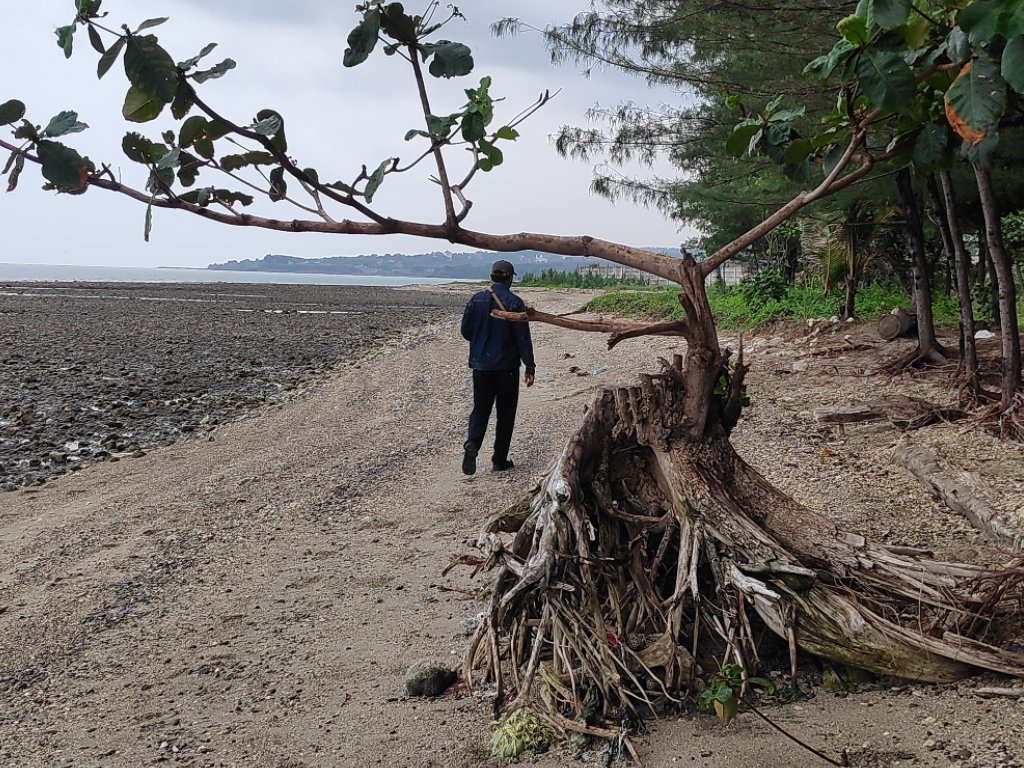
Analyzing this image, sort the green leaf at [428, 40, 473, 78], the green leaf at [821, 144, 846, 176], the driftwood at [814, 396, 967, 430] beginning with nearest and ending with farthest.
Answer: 1. the green leaf at [428, 40, 473, 78]
2. the green leaf at [821, 144, 846, 176]
3. the driftwood at [814, 396, 967, 430]

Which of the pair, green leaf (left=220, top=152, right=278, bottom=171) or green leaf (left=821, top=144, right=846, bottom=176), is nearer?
green leaf (left=220, top=152, right=278, bottom=171)

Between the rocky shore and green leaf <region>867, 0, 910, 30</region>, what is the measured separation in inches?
305

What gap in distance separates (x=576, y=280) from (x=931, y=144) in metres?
44.6

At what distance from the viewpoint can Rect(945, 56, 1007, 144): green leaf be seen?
8.06 ft

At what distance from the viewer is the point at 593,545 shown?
3355mm

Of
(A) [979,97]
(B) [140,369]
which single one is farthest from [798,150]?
(B) [140,369]

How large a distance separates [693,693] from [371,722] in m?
1.15

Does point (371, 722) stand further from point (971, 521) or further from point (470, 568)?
point (971, 521)

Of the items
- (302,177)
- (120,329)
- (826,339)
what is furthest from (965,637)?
(120,329)

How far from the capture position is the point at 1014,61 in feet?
7.30

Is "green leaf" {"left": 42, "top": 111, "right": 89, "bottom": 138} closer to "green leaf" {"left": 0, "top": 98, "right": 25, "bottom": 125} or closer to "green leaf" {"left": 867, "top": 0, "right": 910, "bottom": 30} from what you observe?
"green leaf" {"left": 0, "top": 98, "right": 25, "bottom": 125}

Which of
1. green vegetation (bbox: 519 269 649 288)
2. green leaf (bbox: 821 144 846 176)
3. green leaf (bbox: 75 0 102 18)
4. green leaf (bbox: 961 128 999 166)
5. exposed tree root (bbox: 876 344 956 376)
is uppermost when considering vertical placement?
green vegetation (bbox: 519 269 649 288)

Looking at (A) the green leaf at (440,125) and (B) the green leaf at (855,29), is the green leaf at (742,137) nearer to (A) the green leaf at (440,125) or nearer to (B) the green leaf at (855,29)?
(B) the green leaf at (855,29)

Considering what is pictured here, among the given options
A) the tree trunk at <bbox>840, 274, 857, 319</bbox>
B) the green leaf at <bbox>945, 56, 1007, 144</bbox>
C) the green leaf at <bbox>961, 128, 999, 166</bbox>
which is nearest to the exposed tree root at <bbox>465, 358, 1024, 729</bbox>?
the green leaf at <bbox>961, 128, 999, 166</bbox>
